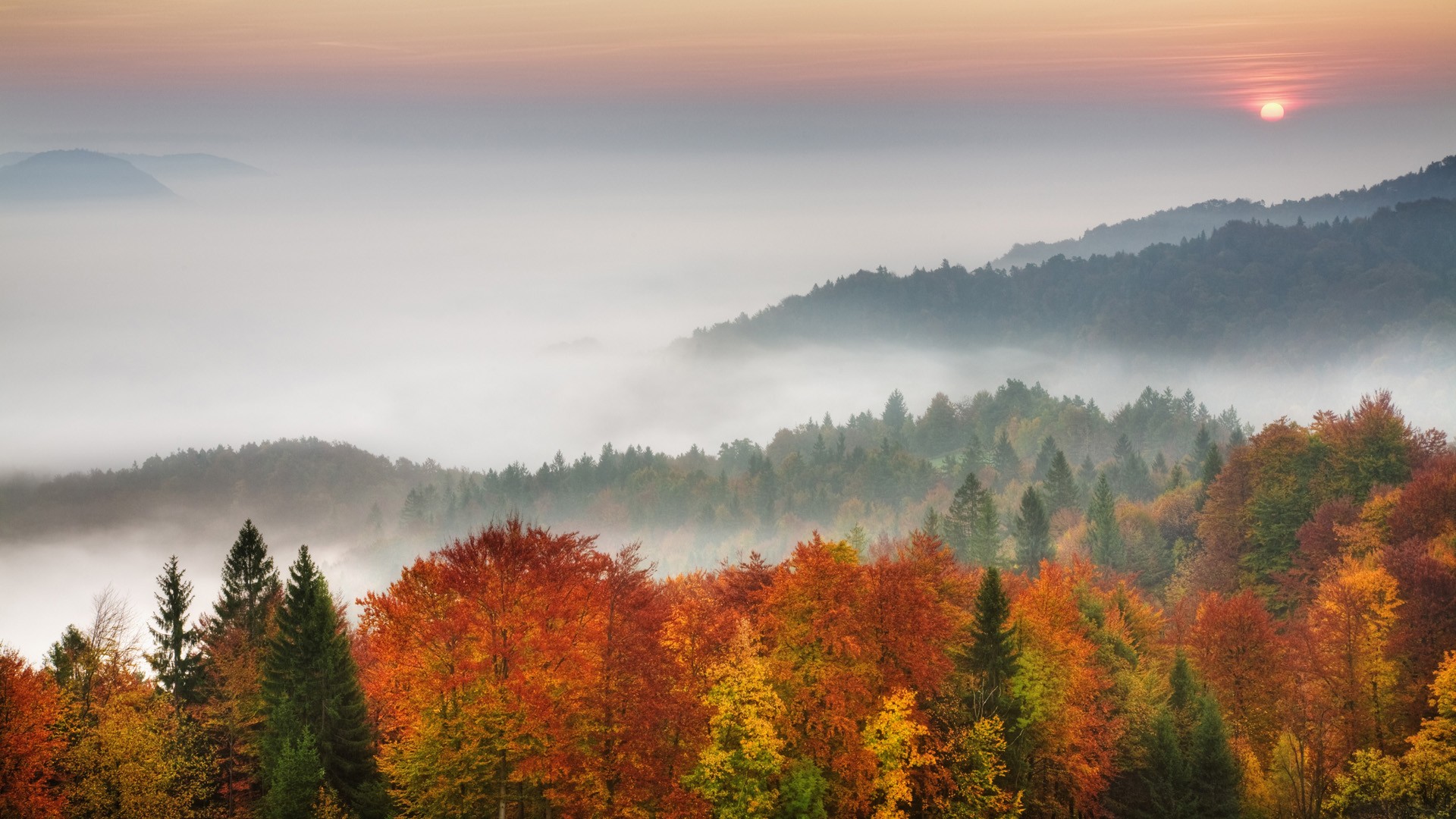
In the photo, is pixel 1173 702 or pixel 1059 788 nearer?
pixel 1059 788

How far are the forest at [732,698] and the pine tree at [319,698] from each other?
0.12m

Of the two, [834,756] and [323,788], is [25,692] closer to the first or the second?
[323,788]

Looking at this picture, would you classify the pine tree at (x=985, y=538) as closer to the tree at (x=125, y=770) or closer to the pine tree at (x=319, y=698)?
the pine tree at (x=319, y=698)

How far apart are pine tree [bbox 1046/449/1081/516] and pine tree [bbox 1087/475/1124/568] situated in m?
37.0

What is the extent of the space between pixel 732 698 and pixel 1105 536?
83869 mm

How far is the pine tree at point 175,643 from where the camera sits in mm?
56781

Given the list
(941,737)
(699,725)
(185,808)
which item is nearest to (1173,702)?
(941,737)

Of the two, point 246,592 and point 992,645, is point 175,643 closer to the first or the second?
point 246,592

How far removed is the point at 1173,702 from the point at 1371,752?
1002cm

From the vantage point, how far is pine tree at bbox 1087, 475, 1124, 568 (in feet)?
381

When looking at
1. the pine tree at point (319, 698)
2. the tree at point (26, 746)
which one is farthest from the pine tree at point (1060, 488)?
the tree at point (26, 746)

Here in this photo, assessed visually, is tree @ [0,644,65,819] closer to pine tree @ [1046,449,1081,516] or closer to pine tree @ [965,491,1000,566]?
pine tree @ [965,491,1000,566]

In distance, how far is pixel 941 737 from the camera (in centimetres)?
4738

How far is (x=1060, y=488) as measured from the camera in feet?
543
